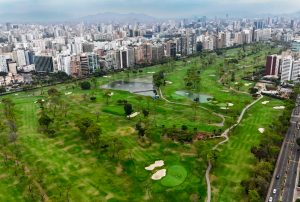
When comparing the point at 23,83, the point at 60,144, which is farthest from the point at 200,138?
the point at 23,83

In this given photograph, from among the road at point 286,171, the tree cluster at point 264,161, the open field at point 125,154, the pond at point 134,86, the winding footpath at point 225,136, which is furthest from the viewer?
the pond at point 134,86

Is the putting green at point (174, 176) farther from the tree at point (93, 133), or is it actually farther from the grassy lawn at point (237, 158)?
the tree at point (93, 133)

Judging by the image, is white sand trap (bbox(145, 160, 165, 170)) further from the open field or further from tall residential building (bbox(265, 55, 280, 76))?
tall residential building (bbox(265, 55, 280, 76))

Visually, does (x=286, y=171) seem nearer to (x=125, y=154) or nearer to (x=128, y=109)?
(x=125, y=154)

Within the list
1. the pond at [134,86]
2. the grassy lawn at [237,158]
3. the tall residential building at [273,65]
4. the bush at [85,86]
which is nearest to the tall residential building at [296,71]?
the tall residential building at [273,65]

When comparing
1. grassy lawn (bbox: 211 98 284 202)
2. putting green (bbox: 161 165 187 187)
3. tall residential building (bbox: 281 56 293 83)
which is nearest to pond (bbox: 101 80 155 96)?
grassy lawn (bbox: 211 98 284 202)

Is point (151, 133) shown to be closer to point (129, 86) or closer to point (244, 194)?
point (244, 194)
